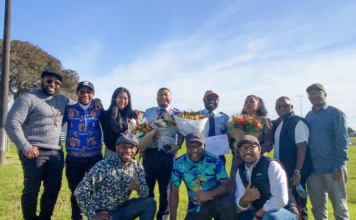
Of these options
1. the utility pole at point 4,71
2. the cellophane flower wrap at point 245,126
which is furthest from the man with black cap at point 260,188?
the utility pole at point 4,71

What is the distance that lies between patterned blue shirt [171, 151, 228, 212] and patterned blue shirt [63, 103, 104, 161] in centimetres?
145

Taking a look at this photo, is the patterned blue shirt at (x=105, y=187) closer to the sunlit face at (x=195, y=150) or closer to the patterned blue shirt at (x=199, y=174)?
the patterned blue shirt at (x=199, y=174)

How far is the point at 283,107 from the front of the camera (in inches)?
185

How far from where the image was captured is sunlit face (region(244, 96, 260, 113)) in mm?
4688

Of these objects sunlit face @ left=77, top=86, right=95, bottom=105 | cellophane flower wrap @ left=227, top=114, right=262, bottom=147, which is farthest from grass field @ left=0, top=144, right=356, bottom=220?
sunlit face @ left=77, top=86, right=95, bottom=105

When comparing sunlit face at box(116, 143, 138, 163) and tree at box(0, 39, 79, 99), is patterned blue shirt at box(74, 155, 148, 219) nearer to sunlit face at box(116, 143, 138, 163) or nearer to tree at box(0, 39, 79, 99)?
sunlit face at box(116, 143, 138, 163)

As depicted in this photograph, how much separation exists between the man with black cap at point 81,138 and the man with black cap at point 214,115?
1917 millimetres

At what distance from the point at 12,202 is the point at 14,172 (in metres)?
3.72

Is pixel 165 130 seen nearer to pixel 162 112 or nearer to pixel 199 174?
pixel 162 112

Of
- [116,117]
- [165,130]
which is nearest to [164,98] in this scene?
[165,130]

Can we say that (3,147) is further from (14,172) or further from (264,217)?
(264,217)

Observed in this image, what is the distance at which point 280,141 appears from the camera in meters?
4.57

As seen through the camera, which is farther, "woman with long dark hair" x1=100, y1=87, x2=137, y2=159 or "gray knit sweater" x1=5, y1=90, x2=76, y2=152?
"woman with long dark hair" x1=100, y1=87, x2=137, y2=159

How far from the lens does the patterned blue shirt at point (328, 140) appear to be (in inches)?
176
